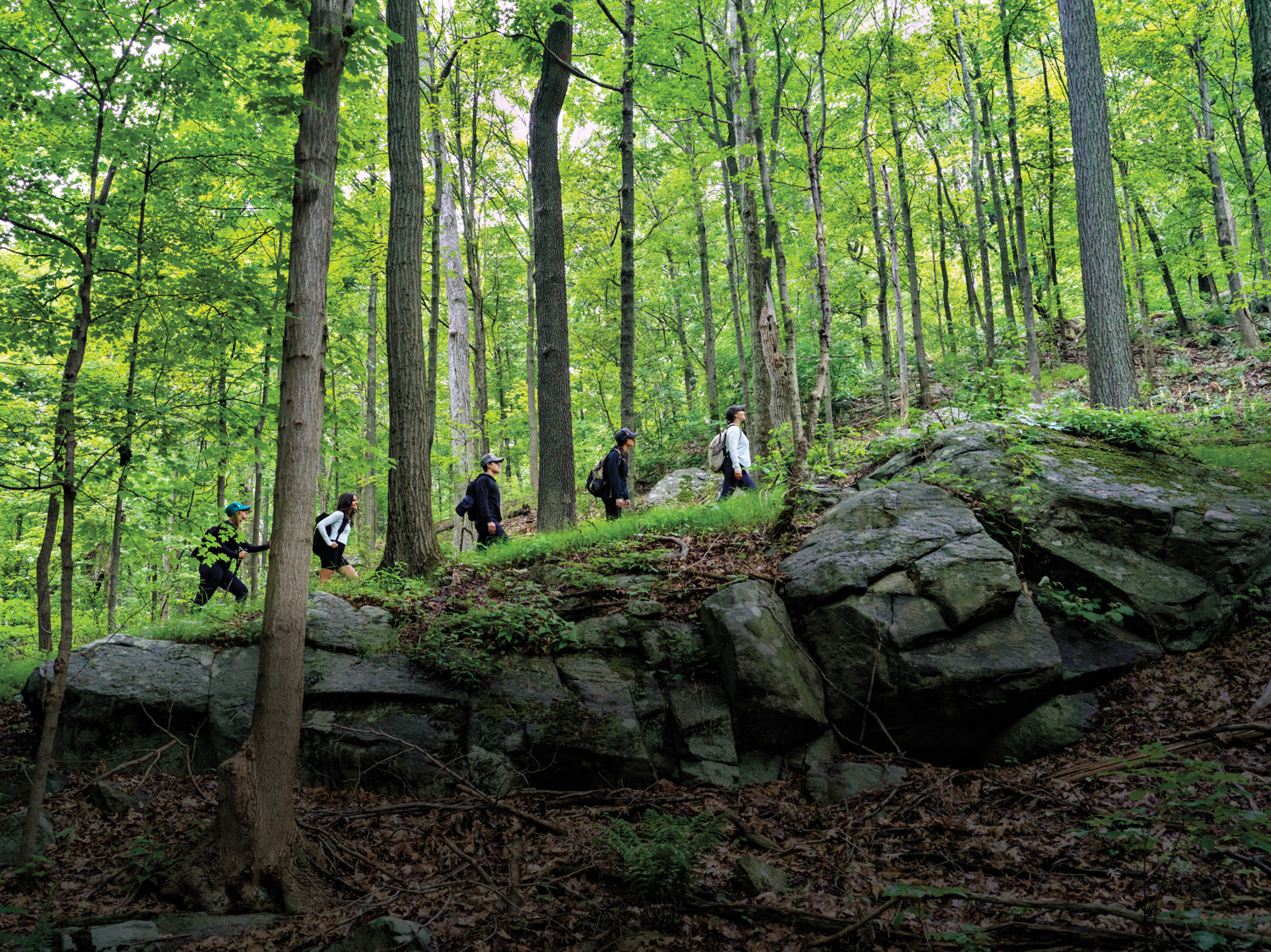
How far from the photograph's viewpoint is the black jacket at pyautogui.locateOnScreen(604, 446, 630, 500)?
9.81 meters

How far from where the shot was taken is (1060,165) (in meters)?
17.6

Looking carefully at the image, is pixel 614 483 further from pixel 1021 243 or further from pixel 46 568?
pixel 1021 243

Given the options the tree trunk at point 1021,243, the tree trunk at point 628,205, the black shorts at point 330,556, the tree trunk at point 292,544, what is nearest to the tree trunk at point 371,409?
the black shorts at point 330,556

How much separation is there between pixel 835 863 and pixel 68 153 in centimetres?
711

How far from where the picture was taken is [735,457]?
1001 centimetres

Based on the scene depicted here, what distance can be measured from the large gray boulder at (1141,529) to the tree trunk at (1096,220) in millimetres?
2827

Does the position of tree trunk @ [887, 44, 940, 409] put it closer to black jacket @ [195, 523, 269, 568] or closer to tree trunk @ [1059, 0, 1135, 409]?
tree trunk @ [1059, 0, 1135, 409]

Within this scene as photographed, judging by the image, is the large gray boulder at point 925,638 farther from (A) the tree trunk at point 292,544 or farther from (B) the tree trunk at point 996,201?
(B) the tree trunk at point 996,201

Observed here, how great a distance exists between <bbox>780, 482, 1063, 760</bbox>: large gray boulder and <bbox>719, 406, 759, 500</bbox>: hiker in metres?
3.99

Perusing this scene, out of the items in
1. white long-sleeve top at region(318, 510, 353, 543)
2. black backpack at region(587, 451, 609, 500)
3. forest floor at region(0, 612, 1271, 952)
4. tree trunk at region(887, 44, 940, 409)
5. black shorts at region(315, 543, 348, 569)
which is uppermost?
tree trunk at region(887, 44, 940, 409)

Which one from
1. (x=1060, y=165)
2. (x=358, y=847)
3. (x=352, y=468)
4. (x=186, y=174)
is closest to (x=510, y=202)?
(x=352, y=468)

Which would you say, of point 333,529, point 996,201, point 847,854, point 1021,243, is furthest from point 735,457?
point 996,201

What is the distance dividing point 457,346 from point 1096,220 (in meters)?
11.6

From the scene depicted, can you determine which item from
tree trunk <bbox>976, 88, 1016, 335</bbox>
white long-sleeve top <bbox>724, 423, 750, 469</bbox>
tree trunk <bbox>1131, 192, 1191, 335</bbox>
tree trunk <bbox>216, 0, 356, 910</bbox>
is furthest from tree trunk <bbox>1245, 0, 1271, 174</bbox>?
tree trunk <bbox>1131, 192, 1191, 335</bbox>
